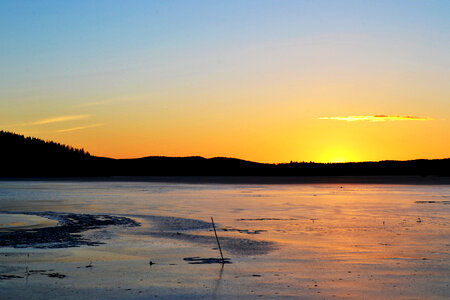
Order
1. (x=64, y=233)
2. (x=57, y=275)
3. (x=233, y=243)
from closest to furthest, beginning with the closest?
(x=57, y=275), (x=233, y=243), (x=64, y=233)

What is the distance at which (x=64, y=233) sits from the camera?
78.5ft

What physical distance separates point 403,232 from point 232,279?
11.4 m

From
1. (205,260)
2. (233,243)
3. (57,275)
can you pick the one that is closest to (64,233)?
(233,243)

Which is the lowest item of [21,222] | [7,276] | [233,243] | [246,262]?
[7,276]

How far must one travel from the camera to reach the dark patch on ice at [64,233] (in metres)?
20.7

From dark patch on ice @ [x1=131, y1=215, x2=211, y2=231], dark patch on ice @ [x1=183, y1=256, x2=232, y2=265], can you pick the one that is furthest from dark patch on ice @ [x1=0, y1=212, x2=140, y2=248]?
dark patch on ice @ [x1=183, y1=256, x2=232, y2=265]

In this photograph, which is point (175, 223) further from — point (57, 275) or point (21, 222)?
point (57, 275)

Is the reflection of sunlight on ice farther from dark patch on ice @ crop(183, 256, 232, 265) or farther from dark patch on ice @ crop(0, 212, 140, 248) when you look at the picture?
dark patch on ice @ crop(183, 256, 232, 265)

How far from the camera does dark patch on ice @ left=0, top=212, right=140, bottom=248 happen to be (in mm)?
20744

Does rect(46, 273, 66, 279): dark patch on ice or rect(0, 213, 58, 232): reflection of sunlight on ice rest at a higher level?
rect(0, 213, 58, 232): reflection of sunlight on ice

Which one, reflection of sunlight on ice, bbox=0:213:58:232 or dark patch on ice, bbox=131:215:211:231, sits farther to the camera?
reflection of sunlight on ice, bbox=0:213:58:232

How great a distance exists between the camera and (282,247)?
65.3 feet

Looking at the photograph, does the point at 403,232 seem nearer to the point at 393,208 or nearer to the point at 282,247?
the point at 282,247

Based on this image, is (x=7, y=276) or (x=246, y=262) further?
(x=246, y=262)
